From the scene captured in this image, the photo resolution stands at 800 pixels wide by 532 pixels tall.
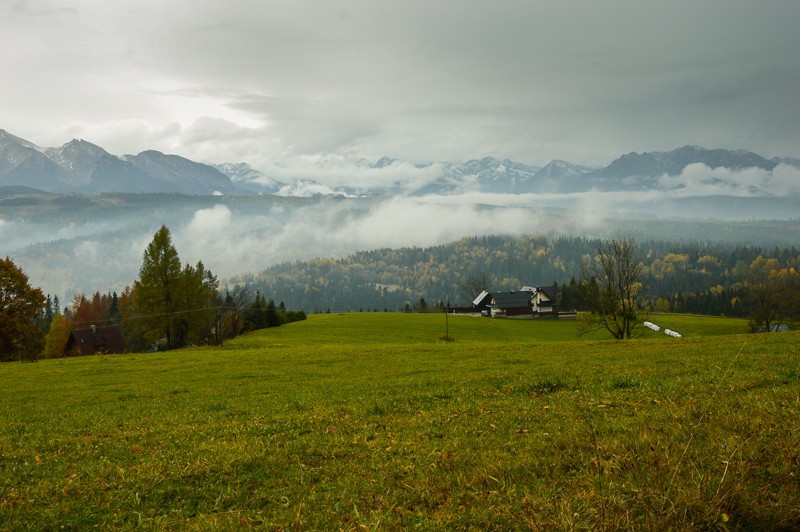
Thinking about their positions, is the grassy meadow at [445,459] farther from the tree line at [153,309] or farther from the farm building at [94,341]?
the farm building at [94,341]

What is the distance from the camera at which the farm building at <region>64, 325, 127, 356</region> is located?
92500mm

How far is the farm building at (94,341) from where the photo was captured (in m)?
92.5

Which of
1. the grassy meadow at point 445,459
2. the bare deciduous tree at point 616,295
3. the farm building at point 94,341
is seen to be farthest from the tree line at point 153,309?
the grassy meadow at point 445,459

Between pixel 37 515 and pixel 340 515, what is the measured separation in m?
4.71

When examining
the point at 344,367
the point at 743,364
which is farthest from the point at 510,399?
the point at 344,367

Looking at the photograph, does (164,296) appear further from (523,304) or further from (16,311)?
(523,304)

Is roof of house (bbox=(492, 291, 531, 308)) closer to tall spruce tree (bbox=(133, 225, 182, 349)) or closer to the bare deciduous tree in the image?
the bare deciduous tree

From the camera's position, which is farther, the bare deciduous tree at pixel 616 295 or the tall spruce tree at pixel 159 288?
the tall spruce tree at pixel 159 288

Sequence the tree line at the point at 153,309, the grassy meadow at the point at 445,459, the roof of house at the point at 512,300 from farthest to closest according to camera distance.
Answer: the roof of house at the point at 512,300 → the tree line at the point at 153,309 → the grassy meadow at the point at 445,459

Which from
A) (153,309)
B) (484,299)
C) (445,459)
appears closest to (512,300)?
(484,299)

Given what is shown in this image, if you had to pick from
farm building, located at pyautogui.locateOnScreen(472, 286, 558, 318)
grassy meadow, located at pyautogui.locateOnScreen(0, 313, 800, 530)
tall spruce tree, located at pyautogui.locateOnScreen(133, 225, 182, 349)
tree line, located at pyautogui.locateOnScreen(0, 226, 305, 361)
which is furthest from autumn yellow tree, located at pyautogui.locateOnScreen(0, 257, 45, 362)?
farm building, located at pyautogui.locateOnScreen(472, 286, 558, 318)

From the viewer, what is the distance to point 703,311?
19675 centimetres

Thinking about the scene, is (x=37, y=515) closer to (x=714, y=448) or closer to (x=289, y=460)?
(x=289, y=460)

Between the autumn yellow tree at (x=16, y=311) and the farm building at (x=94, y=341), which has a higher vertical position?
the autumn yellow tree at (x=16, y=311)
